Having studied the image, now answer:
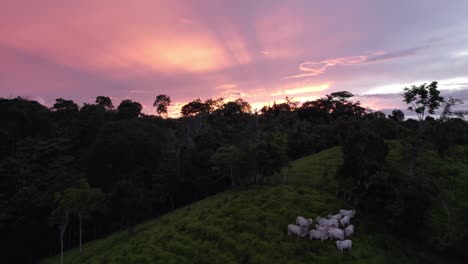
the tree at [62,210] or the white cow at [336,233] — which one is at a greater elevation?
the tree at [62,210]

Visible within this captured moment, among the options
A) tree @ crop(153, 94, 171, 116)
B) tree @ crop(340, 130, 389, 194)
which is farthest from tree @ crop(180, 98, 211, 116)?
tree @ crop(340, 130, 389, 194)

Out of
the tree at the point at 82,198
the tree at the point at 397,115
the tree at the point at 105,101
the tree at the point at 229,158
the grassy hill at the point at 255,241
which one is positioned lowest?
the grassy hill at the point at 255,241

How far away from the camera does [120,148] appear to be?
43.5 metres

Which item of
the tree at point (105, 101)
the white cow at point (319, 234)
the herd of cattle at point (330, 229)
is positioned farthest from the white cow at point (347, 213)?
the tree at point (105, 101)

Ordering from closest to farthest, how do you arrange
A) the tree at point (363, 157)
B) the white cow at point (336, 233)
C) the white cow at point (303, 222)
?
Result: the white cow at point (336, 233) → the white cow at point (303, 222) → the tree at point (363, 157)

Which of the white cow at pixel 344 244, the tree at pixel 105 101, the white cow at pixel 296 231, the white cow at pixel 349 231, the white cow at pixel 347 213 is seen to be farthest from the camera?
the tree at pixel 105 101

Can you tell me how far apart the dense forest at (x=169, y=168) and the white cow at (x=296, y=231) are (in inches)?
244

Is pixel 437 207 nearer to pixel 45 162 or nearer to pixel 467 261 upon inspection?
pixel 467 261

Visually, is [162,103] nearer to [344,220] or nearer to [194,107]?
[194,107]

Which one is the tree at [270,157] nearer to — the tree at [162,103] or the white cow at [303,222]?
the white cow at [303,222]

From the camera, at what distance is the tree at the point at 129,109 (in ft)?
226

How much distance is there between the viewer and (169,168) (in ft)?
150

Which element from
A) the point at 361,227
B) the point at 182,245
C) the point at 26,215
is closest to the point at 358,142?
the point at 361,227

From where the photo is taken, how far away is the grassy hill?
2027 cm
